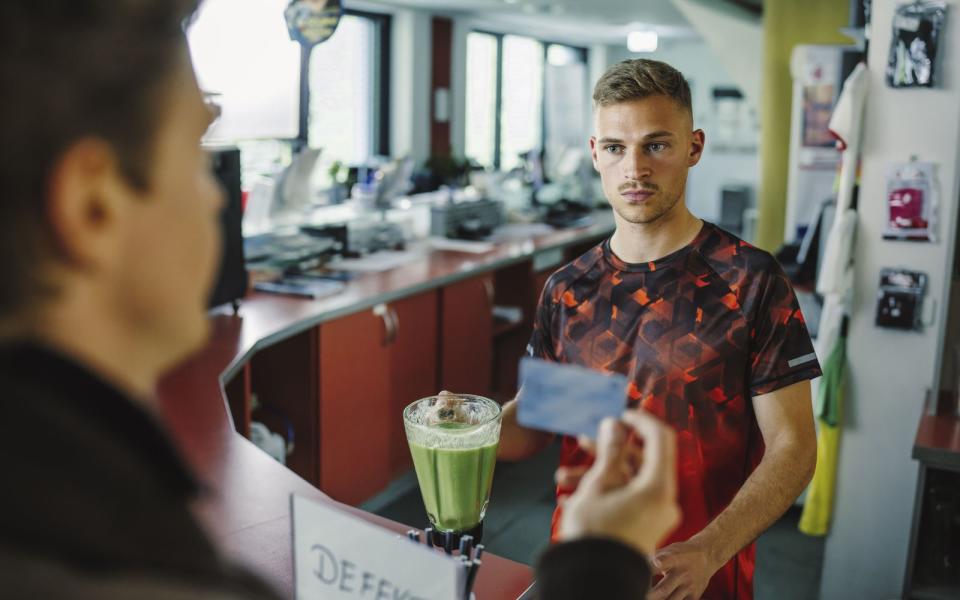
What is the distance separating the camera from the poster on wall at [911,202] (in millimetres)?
2744

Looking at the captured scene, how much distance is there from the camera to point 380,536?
93 centimetres

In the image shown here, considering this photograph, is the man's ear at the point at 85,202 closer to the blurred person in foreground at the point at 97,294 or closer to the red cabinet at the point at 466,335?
the blurred person in foreground at the point at 97,294

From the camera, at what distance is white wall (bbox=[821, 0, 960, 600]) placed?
2.73m

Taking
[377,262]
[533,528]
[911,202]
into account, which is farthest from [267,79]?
[911,202]

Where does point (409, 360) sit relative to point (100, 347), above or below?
below

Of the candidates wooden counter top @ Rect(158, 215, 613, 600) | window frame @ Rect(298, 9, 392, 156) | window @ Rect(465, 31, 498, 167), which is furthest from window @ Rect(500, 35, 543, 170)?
wooden counter top @ Rect(158, 215, 613, 600)

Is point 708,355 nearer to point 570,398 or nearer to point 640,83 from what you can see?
point 640,83

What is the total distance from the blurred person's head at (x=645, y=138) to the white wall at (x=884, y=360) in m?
1.34

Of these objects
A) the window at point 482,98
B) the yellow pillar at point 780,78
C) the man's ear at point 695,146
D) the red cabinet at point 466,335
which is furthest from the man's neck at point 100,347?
the window at point 482,98

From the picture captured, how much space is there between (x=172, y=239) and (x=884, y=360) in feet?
9.13

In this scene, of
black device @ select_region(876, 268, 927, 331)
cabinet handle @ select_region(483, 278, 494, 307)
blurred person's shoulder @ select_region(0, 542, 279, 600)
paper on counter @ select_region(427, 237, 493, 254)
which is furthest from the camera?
paper on counter @ select_region(427, 237, 493, 254)

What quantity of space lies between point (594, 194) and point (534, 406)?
740 cm

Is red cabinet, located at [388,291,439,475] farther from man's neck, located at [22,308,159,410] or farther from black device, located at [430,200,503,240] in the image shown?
man's neck, located at [22,308,159,410]

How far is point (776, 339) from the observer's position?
1575mm
